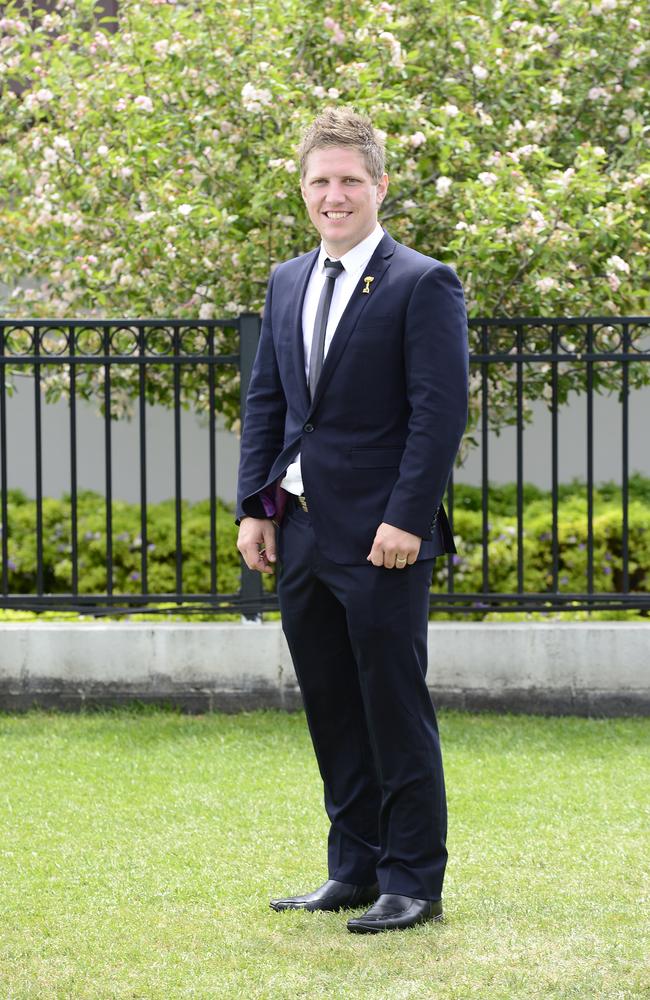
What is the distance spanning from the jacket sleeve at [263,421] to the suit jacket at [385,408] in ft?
0.48

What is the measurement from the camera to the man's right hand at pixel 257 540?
3877 mm

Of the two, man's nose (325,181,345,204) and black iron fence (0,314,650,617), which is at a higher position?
man's nose (325,181,345,204)

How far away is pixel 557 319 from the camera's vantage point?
21.2ft

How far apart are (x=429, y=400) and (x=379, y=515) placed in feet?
1.06

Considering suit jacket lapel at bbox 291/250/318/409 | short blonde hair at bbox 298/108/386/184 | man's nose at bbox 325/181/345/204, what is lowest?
suit jacket lapel at bbox 291/250/318/409

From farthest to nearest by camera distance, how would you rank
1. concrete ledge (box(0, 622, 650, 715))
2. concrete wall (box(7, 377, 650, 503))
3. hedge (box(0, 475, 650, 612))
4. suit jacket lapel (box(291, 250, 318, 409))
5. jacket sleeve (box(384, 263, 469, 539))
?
1. concrete wall (box(7, 377, 650, 503))
2. hedge (box(0, 475, 650, 612))
3. concrete ledge (box(0, 622, 650, 715))
4. suit jacket lapel (box(291, 250, 318, 409))
5. jacket sleeve (box(384, 263, 469, 539))

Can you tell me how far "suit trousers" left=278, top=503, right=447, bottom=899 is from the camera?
3637 mm

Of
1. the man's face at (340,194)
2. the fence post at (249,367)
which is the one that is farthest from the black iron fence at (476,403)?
the man's face at (340,194)

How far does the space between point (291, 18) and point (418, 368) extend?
4.28 metres

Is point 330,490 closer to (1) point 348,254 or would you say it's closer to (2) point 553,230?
(1) point 348,254

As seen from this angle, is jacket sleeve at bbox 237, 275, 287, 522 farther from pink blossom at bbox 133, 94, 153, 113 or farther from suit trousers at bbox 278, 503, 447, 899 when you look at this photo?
pink blossom at bbox 133, 94, 153, 113

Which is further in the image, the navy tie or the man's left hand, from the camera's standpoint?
the navy tie

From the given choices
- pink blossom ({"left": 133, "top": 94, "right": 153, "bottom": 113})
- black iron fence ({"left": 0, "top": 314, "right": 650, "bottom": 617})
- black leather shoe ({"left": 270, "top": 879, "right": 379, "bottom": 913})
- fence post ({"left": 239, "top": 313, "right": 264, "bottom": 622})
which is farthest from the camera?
pink blossom ({"left": 133, "top": 94, "right": 153, "bottom": 113})

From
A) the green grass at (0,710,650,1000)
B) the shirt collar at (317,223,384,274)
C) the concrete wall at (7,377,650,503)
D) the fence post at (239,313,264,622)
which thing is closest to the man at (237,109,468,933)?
the shirt collar at (317,223,384,274)
